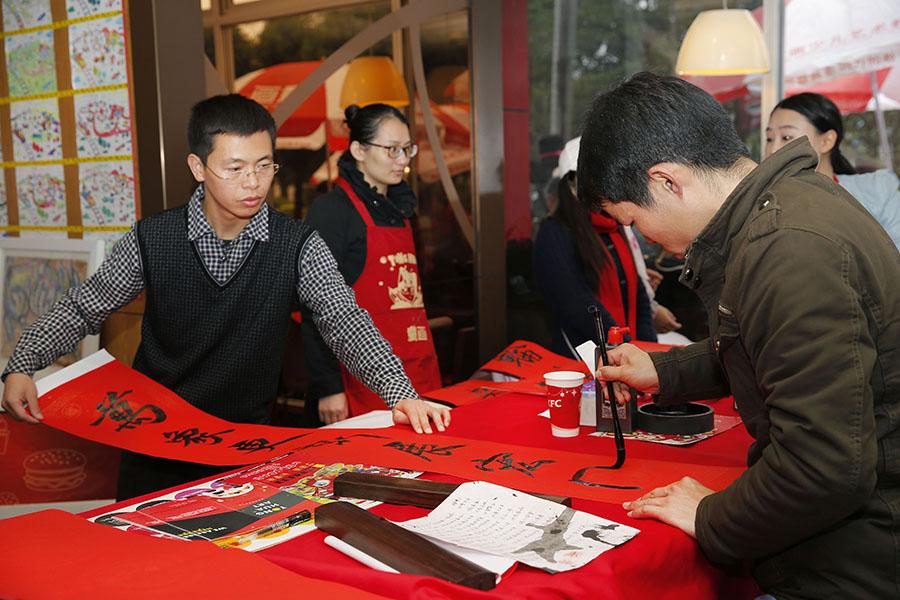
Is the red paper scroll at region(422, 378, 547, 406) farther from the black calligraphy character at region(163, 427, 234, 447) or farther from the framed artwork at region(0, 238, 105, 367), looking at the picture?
the framed artwork at region(0, 238, 105, 367)

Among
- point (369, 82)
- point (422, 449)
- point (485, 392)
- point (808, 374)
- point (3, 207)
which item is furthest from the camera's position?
point (369, 82)

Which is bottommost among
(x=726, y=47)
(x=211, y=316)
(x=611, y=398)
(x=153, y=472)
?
(x=153, y=472)

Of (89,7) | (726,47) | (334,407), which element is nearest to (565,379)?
(334,407)

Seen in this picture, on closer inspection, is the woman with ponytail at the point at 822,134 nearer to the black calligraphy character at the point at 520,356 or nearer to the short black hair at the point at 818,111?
the short black hair at the point at 818,111

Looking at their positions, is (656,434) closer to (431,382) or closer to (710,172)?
(710,172)

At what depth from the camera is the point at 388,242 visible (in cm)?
341

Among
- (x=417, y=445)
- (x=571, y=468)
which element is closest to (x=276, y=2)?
(x=417, y=445)

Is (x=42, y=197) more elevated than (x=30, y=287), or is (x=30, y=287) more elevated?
(x=42, y=197)

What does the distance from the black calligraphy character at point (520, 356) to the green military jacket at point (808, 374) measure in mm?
1351

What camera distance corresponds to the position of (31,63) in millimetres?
3506

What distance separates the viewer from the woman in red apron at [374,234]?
3.30 metres

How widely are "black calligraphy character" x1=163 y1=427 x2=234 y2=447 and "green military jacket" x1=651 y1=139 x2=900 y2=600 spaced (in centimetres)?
118

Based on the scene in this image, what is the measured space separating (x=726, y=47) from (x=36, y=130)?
312cm

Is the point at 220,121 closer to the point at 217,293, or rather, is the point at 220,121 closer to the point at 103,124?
the point at 217,293
